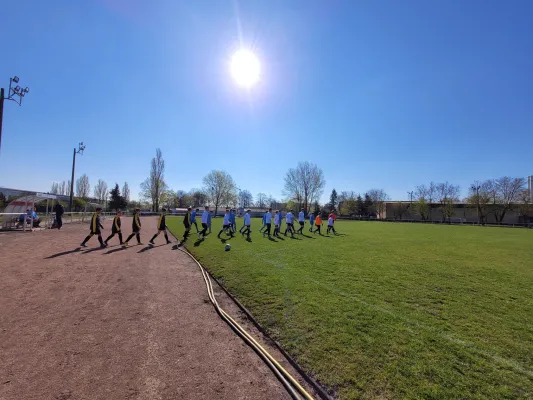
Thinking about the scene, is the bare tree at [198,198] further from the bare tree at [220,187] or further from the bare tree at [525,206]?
the bare tree at [525,206]

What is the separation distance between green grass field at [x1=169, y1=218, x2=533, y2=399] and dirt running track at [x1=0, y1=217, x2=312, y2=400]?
31.2 inches

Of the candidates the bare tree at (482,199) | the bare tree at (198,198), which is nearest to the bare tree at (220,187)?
the bare tree at (198,198)

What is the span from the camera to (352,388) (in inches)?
119

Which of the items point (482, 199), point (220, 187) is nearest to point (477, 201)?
point (482, 199)

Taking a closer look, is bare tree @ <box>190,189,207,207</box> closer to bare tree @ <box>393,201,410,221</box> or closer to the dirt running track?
bare tree @ <box>393,201,410,221</box>

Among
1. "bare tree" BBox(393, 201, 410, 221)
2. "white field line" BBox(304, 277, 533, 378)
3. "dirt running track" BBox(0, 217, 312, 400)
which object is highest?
"bare tree" BBox(393, 201, 410, 221)

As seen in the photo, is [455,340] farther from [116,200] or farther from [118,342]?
[116,200]

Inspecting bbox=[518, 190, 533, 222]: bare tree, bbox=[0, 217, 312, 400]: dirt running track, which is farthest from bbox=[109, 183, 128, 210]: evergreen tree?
bbox=[518, 190, 533, 222]: bare tree

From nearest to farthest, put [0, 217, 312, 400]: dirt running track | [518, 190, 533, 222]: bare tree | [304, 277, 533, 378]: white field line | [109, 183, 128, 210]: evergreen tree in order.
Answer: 1. [0, 217, 312, 400]: dirt running track
2. [304, 277, 533, 378]: white field line
3. [518, 190, 533, 222]: bare tree
4. [109, 183, 128, 210]: evergreen tree

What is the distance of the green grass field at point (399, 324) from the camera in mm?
3145

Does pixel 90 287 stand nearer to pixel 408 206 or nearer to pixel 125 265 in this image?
pixel 125 265

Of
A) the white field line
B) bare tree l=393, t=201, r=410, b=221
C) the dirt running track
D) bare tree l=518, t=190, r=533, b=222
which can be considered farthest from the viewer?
bare tree l=393, t=201, r=410, b=221

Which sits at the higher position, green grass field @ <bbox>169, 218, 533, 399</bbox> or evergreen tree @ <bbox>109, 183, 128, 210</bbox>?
evergreen tree @ <bbox>109, 183, 128, 210</bbox>

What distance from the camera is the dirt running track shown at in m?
3.05
